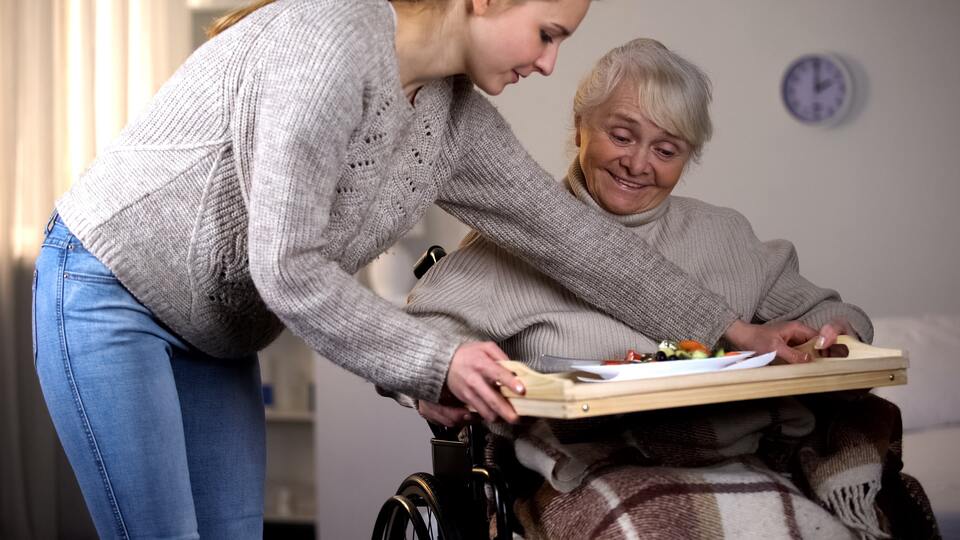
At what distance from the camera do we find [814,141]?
324 centimetres

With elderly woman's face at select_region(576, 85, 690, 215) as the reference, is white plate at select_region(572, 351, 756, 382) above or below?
below

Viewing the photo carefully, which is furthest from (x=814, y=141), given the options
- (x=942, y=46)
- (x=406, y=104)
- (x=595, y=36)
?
(x=406, y=104)

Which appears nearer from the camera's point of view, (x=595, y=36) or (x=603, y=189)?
(x=603, y=189)

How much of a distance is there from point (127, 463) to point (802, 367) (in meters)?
0.80

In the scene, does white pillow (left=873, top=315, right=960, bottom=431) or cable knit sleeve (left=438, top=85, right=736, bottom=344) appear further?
white pillow (left=873, top=315, right=960, bottom=431)

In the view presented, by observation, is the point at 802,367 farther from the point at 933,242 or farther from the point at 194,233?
the point at 933,242

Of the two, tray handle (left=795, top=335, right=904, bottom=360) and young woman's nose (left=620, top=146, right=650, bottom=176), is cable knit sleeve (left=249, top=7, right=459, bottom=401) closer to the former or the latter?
tray handle (left=795, top=335, right=904, bottom=360)

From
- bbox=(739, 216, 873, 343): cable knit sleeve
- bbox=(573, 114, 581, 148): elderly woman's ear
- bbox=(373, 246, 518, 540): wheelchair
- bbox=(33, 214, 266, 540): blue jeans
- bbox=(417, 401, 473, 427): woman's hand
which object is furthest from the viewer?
bbox=(573, 114, 581, 148): elderly woman's ear

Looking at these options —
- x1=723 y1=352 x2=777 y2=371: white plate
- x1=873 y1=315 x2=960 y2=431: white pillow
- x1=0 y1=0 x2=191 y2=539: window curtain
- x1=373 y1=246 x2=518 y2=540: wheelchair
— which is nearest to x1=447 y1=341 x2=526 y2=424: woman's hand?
x1=723 y1=352 x2=777 y2=371: white plate

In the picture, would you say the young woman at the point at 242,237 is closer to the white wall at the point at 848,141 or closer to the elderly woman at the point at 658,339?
the elderly woman at the point at 658,339

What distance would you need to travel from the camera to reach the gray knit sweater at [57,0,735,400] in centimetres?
112

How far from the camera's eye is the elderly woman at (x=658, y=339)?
143cm

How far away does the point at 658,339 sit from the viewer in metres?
1.68

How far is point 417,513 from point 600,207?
64cm
